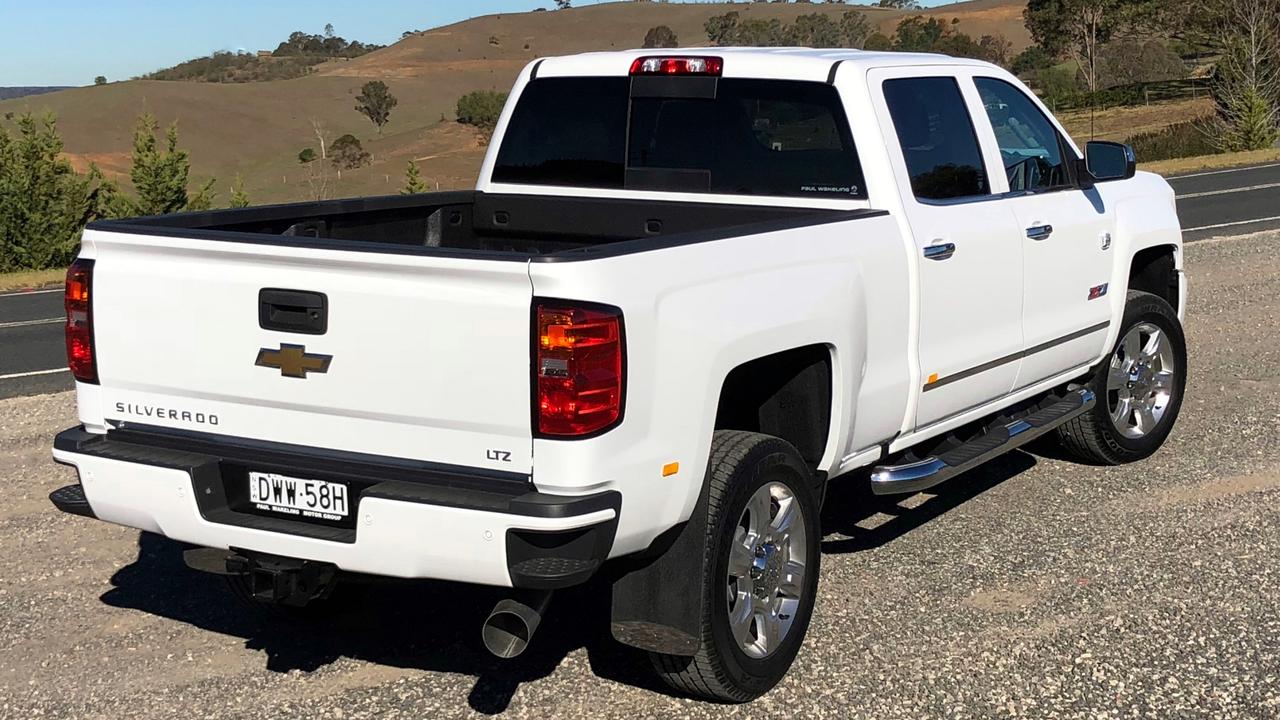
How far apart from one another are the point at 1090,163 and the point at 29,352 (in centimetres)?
976

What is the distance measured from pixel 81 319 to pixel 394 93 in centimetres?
Answer: 10950

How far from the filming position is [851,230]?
484 cm

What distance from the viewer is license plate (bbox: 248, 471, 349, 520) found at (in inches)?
156

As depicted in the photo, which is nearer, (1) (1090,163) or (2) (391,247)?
(2) (391,247)

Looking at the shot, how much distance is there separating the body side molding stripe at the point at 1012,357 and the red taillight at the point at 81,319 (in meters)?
2.92

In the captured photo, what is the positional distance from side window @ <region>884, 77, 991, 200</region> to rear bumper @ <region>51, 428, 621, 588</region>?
7.90 ft

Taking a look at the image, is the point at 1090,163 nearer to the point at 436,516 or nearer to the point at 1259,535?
the point at 1259,535

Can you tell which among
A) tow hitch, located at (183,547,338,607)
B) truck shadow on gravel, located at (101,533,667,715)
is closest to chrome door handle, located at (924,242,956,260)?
truck shadow on gravel, located at (101,533,667,715)

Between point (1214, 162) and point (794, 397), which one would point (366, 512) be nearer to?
point (794, 397)

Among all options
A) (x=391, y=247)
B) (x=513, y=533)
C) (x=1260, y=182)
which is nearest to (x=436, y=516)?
(x=513, y=533)

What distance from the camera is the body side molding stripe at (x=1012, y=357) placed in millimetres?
5449

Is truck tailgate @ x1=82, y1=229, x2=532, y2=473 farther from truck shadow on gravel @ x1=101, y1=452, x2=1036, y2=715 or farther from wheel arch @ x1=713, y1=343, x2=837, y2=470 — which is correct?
wheel arch @ x1=713, y1=343, x2=837, y2=470

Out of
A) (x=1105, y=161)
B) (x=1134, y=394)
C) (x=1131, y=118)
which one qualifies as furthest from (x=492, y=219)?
(x=1131, y=118)

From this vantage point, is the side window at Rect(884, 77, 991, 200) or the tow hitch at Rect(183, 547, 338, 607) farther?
the side window at Rect(884, 77, 991, 200)
